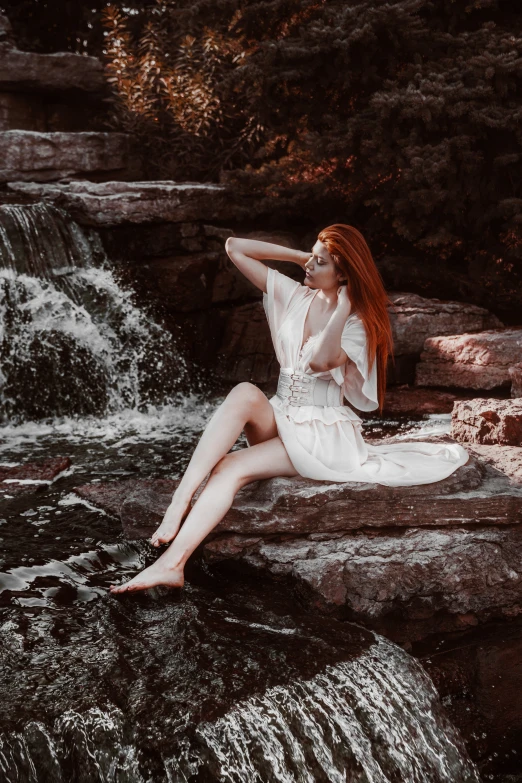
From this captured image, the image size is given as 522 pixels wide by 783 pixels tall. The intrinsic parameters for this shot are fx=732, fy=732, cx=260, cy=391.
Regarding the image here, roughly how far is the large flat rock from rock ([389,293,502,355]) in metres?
4.57

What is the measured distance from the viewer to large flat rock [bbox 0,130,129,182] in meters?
9.16

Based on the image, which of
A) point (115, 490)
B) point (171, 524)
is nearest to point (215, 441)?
point (171, 524)

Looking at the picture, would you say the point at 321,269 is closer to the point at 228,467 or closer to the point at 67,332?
the point at 228,467

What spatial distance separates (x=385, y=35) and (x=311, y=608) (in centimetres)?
622

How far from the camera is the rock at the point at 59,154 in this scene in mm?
9164

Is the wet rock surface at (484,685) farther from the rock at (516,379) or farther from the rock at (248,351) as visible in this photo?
the rock at (248,351)

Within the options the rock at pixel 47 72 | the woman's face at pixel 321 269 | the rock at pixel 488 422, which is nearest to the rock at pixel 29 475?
the woman's face at pixel 321 269

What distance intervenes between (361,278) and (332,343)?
33cm

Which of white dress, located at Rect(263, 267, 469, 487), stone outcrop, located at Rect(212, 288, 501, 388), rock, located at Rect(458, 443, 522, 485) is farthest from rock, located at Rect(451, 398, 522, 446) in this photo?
stone outcrop, located at Rect(212, 288, 501, 388)

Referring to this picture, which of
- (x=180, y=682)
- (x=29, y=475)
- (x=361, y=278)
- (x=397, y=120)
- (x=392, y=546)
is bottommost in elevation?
(x=29, y=475)

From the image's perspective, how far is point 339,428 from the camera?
11.3 ft

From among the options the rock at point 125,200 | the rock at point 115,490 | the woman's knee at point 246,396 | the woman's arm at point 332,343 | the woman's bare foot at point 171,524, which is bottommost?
the rock at point 115,490

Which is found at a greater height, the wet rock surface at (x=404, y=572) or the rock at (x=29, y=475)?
the wet rock surface at (x=404, y=572)

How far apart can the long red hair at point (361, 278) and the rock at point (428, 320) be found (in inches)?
144
